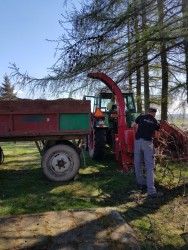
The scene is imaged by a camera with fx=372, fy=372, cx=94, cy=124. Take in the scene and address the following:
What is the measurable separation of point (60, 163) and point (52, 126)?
80 cm

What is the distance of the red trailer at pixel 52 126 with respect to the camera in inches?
293

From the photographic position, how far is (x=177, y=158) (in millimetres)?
7316

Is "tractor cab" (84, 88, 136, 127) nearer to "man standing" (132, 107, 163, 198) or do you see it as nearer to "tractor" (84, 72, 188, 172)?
"tractor" (84, 72, 188, 172)

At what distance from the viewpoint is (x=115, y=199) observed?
20.9 ft

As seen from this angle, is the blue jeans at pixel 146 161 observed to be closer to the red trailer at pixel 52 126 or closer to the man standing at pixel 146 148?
the man standing at pixel 146 148

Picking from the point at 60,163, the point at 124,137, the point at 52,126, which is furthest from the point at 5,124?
the point at 124,137

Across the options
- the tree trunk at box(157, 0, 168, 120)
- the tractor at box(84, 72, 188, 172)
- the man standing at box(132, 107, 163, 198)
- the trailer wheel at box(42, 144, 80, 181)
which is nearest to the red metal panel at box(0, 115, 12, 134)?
the trailer wheel at box(42, 144, 80, 181)

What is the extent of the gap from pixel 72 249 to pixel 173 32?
485cm

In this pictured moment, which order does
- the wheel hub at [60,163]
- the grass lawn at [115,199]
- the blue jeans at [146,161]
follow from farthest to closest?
the wheel hub at [60,163], the blue jeans at [146,161], the grass lawn at [115,199]

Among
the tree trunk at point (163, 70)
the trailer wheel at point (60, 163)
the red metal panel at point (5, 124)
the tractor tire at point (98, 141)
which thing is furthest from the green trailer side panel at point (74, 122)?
the tractor tire at point (98, 141)

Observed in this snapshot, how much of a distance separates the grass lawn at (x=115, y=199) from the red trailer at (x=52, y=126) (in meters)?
0.40

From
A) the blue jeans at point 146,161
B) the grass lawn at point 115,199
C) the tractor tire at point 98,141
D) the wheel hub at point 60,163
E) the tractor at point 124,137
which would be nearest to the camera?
the grass lawn at point 115,199

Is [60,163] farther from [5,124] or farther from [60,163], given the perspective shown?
[5,124]

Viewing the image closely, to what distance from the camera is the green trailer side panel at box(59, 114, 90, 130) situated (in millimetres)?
7680
